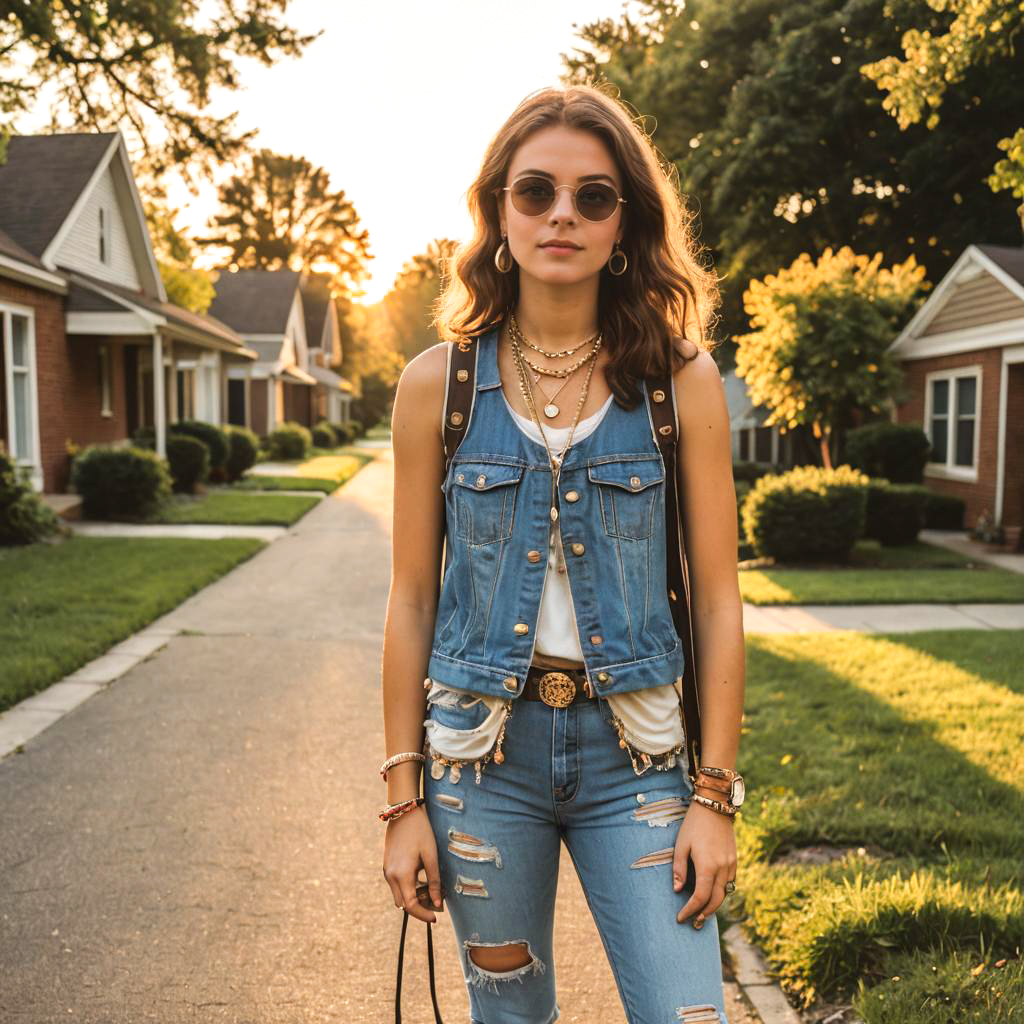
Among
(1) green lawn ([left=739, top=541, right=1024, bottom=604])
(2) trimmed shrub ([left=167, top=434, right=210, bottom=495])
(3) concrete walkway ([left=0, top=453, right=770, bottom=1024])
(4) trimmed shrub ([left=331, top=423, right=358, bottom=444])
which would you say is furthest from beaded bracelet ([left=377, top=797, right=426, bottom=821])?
(4) trimmed shrub ([left=331, top=423, right=358, bottom=444])

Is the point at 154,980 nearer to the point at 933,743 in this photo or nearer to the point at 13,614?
the point at 933,743

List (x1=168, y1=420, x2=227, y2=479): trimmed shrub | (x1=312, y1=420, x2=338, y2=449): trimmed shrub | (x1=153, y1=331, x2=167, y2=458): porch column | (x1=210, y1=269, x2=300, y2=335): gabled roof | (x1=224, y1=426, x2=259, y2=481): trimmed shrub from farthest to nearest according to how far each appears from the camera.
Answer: (x1=312, y1=420, x2=338, y2=449): trimmed shrub < (x1=210, y1=269, x2=300, y2=335): gabled roof < (x1=224, y1=426, x2=259, y2=481): trimmed shrub < (x1=168, y1=420, x2=227, y2=479): trimmed shrub < (x1=153, y1=331, x2=167, y2=458): porch column

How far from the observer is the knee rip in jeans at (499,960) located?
1.99 meters

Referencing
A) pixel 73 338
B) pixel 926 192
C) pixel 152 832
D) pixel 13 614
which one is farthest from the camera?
pixel 926 192

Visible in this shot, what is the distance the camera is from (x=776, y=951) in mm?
3553

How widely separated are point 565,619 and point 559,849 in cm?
41

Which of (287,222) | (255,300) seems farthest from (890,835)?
(287,222)

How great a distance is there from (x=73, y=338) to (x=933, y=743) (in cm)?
1635

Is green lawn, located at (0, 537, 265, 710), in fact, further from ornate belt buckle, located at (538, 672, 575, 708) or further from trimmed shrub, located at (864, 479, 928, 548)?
trimmed shrub, located at (864, 479, 928, 548)

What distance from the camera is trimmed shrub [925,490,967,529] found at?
17453 mm

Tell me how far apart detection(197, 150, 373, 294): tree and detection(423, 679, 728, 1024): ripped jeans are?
2727 inches

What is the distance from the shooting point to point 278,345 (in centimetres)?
4106

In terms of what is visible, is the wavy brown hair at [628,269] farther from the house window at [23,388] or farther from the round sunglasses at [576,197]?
the house window at [23,388]

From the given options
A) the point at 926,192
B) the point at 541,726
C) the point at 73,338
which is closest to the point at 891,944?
the point at 541,726
